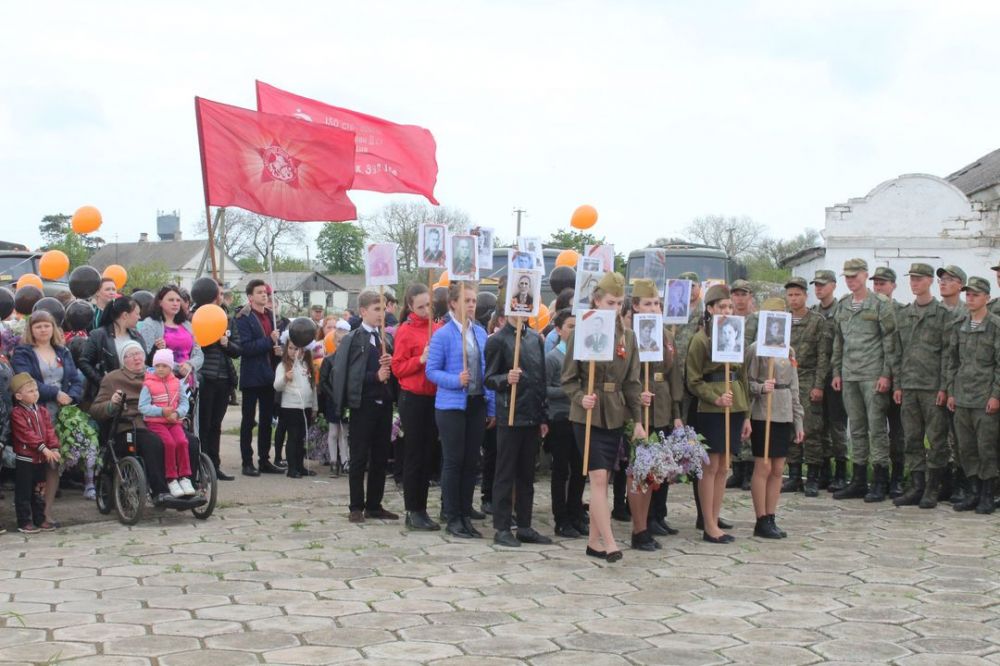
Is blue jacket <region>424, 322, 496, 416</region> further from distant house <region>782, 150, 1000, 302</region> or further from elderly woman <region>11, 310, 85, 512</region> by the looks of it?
distant house <region>782, 150, 1000, 302</region>

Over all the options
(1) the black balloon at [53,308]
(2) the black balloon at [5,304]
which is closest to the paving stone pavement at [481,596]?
(1) the black balloon at [53,308]

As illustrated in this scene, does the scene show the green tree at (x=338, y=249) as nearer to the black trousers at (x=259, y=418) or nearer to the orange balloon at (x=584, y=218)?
the orange balloon at (x=584, y=218)

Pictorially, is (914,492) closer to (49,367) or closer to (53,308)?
(49,367)

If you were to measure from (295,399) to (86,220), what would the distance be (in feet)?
14.4

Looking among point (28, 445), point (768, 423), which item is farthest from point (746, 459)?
point (28, 445)

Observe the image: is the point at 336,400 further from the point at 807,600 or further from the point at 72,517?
the point at 807,600

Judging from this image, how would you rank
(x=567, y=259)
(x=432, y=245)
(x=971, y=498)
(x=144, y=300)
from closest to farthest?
1. (x=432, y=245)
2. (x=971, y=498)
3. (x=144, y=300)
4. (x=567, y=259)

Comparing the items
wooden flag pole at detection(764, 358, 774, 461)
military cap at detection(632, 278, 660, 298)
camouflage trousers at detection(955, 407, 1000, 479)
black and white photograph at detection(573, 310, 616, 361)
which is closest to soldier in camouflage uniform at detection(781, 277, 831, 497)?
camouflage trousers at detection(955, 407, 1000, 479)

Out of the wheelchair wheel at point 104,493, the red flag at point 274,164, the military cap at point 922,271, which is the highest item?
the red flag at point 274,164

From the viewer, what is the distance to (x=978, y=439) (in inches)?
399

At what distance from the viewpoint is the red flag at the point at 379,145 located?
498 inches

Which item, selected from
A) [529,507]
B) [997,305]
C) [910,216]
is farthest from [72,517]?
[910,216]

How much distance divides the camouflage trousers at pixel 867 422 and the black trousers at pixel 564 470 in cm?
342

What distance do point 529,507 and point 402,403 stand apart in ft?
4.44
